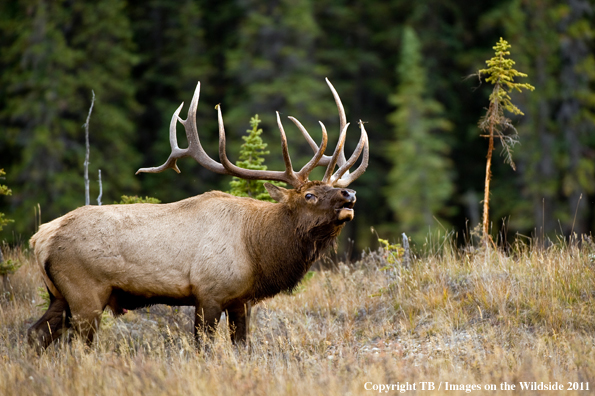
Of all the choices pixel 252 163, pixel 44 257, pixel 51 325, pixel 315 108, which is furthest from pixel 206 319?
pixel 315 108

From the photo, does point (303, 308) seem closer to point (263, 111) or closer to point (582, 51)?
point (263, 111)

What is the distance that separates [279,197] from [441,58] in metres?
18.0

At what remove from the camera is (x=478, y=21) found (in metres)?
23.7

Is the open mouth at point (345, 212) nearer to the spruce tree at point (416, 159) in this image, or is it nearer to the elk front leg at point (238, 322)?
the elk front leg at point (238, 322)

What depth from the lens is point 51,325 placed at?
19.2ft

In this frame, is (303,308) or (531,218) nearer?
(303,308)

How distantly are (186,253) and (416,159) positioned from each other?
14578mm

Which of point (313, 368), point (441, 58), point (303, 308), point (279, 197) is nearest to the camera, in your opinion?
point (313, 368)

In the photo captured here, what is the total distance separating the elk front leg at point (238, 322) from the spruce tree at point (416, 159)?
42.1 ft

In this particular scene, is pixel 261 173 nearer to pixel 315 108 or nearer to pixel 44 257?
pixel 44 257

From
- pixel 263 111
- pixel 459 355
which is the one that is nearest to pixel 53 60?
pixel 263 111

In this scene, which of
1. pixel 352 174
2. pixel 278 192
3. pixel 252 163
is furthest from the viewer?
pixel 252 163

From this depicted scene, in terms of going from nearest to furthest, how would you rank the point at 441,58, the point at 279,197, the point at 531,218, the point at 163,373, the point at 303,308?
the point at 163,373
the point at 279,197
the point at 303,308
the point at 531,218
the point at 441,58

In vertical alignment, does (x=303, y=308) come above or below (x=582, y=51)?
below
